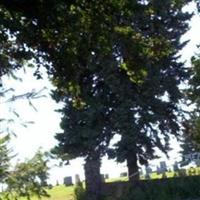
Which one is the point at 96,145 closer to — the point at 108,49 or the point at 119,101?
the point at 119,101

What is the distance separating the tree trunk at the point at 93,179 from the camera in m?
34.4

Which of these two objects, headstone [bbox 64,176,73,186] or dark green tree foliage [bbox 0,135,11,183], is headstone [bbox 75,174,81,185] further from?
dark green tree foliage [bbox 0,135,11,183]

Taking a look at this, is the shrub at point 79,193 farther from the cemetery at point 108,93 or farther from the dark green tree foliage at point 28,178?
the dark green tree foliage at point 28,178

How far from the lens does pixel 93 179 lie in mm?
35062

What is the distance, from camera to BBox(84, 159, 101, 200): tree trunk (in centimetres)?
3444

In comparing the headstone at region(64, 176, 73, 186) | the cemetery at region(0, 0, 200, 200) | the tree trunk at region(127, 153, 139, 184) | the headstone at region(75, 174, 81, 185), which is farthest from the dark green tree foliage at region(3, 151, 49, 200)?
the headstone at region(64, 176, 73, 186)

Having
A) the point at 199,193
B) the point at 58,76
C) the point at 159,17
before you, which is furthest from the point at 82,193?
the point at 58,76

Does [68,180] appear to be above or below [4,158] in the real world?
above

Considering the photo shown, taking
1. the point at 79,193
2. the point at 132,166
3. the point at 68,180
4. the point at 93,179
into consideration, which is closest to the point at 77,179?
the point at 79,193

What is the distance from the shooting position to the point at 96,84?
35.2 metres

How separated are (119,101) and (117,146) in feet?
7.58

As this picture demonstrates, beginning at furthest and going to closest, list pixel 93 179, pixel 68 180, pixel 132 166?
pixel 68 180 → pixel 93 179 → pixel 132 166

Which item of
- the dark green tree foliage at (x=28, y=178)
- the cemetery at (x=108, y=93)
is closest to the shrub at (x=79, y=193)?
the cemetery at (x=108, y=93)

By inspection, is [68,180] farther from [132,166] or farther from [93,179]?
[132,166]
